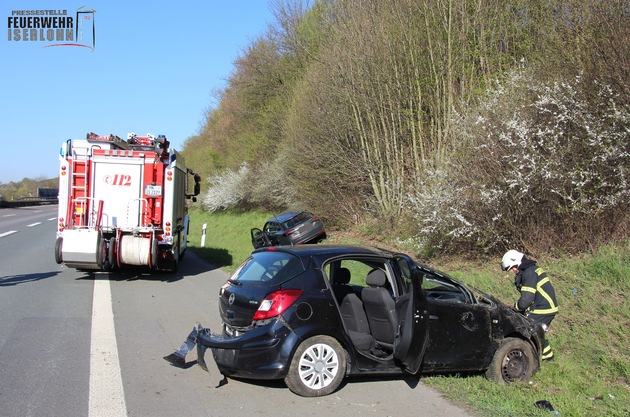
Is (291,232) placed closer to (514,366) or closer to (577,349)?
(577,349)

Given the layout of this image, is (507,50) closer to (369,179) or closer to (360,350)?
(369,179)

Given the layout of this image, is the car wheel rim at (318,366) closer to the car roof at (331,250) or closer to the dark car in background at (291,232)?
the car roof at (331,250)

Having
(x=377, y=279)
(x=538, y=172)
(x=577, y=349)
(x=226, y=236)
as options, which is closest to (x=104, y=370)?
(x=377, y=279)

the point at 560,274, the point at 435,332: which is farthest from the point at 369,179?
the point at 435,332

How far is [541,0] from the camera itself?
1280 centimetres

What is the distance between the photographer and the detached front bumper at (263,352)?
5.11 meters

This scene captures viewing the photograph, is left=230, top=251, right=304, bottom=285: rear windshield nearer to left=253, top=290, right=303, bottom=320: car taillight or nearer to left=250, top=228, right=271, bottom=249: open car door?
left=253, top=290, right=303, bottom=320: car taillight

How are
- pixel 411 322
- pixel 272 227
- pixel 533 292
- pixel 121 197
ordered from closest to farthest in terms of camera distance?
pixel 411 322, pixel 533 292, pixel 121 197, pixel 272 227

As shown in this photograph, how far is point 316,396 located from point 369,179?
15960 millimetres

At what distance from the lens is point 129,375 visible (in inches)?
226

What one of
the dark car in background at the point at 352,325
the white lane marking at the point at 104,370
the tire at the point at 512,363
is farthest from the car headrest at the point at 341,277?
the white lane marking at the point at 104,370

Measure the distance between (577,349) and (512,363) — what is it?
136 centimetres

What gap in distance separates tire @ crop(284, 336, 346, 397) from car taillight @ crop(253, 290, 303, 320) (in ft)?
1.25

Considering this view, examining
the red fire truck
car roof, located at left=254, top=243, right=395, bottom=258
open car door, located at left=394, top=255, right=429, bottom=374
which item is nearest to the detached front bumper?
Answer: car roof, located at left=254, top=243, right=395, bottom=258
